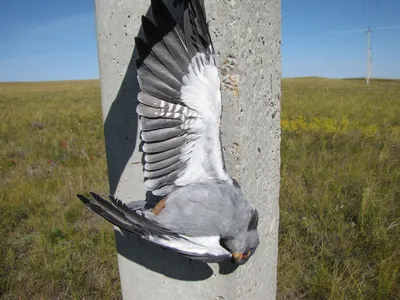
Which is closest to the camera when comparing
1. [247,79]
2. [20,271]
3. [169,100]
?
[169,100]

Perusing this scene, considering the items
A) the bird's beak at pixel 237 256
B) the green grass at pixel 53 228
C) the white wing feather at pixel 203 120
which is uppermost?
the white wing feather at pixel 203 120

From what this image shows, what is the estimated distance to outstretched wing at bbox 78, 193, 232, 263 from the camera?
0.92 m

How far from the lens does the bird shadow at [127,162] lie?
1460 mm

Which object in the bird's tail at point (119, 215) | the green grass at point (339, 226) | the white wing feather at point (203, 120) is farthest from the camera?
the green grass at point (339, 226)

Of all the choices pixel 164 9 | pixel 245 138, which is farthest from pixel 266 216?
pixel 164 9

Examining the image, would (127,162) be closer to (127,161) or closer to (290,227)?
(127,161)

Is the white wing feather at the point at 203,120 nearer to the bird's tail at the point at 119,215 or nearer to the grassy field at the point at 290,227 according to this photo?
the bird's tail at the point at 119,215

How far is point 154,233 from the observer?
100 cm

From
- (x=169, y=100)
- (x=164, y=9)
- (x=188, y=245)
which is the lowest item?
(x=188, y=245)

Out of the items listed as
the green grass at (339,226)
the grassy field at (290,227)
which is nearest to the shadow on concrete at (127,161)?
the grassy field at (290,227)

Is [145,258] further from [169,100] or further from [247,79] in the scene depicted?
[247,79]

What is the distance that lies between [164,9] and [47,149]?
16.0 ft

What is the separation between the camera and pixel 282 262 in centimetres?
230

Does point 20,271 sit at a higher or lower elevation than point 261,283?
lower
